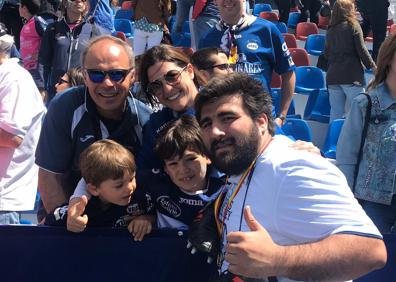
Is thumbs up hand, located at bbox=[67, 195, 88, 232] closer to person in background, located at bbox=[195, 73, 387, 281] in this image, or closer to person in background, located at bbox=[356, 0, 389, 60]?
person in background, located at bbox=[195, 73, 387, 281]

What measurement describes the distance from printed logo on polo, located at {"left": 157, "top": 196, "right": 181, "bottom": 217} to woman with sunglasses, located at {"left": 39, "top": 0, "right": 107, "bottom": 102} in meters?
3.12

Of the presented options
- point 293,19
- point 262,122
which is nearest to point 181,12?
point 293,19

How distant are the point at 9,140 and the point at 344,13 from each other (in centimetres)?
453

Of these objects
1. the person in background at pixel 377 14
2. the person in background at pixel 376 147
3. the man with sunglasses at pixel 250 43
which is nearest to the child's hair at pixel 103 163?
the person in background at pixel 376 147

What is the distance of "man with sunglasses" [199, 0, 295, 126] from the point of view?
4.41 meters

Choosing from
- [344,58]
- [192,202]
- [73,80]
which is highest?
[73,80]

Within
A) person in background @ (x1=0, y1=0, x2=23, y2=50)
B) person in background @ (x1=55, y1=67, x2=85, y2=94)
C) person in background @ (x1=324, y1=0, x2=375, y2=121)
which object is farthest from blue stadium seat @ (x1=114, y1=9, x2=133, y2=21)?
person in background @ (x1=55, y1=67, x2=85, y2=94)

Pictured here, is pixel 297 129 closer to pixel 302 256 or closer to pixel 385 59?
pixel 385 59

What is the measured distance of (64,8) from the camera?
5887 mm

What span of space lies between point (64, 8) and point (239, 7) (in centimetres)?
208

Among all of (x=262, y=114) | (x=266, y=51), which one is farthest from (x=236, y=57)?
(x=262, y=114)

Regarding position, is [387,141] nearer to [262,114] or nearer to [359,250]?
[262,114]

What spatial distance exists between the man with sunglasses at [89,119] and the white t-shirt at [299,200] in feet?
3.25

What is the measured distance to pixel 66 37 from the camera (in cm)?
581
